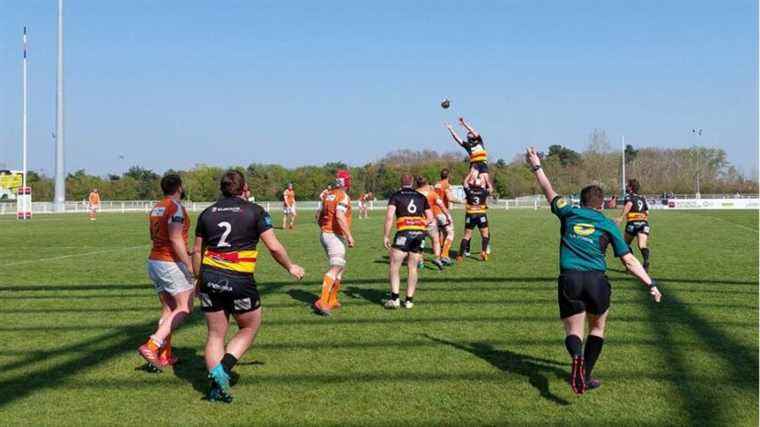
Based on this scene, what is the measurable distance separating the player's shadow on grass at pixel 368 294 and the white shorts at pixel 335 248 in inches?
39.1

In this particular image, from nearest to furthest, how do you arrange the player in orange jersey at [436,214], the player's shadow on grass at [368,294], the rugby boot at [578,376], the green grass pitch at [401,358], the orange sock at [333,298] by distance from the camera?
the green grass pitch at [401,358] < the rugby boot at [578,376] < the orange sock at [333,298] < the player's shadow on grass at [368,294] < the player in orange jersey at [436,214]

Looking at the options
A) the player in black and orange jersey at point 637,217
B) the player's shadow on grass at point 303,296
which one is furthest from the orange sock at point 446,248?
the player's shadow on grass at point 303,296

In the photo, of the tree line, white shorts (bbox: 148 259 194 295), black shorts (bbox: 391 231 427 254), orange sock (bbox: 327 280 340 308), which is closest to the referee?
white shorts (bbox: 148 259 194 295)

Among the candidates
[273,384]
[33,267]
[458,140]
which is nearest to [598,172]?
[458,140]

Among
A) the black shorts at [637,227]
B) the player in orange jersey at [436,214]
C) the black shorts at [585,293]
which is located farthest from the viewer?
the black shorts at [637,227]

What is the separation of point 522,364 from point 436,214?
28.2ft

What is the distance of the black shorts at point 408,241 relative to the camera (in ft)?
31.9

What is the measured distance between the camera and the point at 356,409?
5.35 meters

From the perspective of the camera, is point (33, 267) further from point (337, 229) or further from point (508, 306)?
point (508, 306)

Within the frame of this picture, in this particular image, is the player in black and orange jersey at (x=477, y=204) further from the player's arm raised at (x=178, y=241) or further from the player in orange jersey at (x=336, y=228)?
the player's arm raised at (x=178, y=241)

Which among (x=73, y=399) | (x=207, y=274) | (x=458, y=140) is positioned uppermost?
(x=458, y=140)

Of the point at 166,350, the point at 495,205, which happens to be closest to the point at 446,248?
the point at 166,350

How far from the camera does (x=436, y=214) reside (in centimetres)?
1511

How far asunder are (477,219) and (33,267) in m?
10.2
